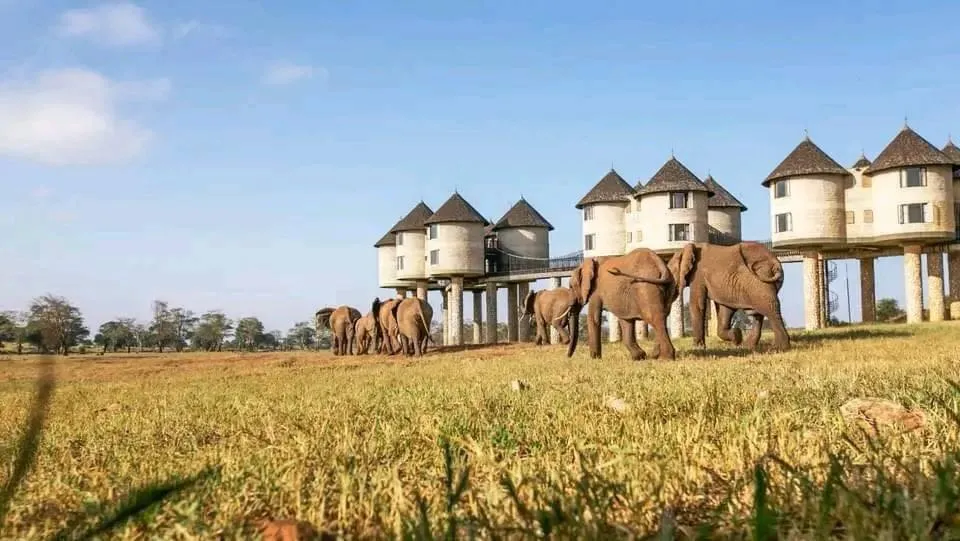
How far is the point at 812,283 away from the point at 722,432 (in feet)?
142

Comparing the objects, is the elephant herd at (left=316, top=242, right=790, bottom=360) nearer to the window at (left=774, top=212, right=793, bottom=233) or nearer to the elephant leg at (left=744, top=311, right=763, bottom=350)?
the elephant leg at (left=744, top=311, right=763, bottom=350)

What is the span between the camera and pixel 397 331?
35.6 m

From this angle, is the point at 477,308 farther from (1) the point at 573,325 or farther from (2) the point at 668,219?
(1) the point at 573,325

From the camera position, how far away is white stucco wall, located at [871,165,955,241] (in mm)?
41875

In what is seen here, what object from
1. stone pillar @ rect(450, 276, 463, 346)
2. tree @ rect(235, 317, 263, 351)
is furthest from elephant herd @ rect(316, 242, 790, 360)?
tree @ rect(235, 317, 263, 351)

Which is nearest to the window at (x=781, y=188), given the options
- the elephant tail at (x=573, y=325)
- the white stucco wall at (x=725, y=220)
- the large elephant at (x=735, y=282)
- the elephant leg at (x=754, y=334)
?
the white stucco wall at (x=725, y=220)

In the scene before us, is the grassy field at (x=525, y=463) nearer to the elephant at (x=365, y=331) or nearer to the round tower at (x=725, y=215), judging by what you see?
the elephant at (x=365, y=331)

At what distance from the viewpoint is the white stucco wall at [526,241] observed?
59.9 metres

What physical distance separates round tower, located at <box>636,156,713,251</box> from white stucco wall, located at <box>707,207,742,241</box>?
699 cm

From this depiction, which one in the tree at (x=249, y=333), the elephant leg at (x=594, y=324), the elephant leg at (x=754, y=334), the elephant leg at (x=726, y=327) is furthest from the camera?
the tree at (x=249, y=333)

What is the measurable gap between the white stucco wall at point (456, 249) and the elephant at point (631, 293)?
38.2m

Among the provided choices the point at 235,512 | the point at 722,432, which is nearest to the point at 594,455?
the point at 722,432

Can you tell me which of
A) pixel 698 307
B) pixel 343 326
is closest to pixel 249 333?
pixel 343 326

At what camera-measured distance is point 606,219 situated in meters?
54.5
